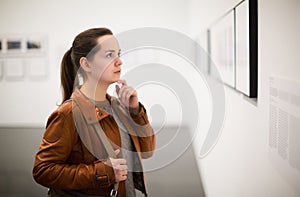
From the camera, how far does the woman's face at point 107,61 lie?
1487mm

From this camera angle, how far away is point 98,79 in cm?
153

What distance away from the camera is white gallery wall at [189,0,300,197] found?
0.93 metres

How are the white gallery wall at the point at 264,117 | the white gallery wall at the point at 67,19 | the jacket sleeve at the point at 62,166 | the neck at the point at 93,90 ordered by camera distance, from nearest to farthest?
the white gallery wall at the point at 264,117 → the jacket sleeve at the point at 62,166 → the neck at the point at 93,90 → the white gallery wall at the point at 67,19

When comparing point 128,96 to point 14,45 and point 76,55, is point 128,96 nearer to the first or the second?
point 76,55

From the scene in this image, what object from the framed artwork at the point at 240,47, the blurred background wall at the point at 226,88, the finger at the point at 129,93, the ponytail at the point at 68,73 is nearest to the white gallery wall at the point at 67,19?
the blurred background wall at the point at 226,88

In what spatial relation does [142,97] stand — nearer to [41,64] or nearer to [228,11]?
[41,64]

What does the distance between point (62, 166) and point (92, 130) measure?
164mm

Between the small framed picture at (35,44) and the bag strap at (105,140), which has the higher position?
the small framed picture at (35,44)

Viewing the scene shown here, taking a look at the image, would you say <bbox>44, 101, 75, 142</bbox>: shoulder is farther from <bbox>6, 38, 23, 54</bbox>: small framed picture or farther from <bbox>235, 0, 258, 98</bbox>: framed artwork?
<bbox>6, 38, 23, 54</bbox>: small framed picture

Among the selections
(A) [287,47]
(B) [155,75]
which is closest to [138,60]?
(B) [155,75]

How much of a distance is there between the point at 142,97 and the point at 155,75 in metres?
0.31

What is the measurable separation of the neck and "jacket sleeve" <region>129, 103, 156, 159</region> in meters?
0.14

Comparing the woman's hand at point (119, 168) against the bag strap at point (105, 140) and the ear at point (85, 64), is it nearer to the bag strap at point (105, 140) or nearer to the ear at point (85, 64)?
the bag strap at point (105, 140)

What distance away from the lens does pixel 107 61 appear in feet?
4.87
